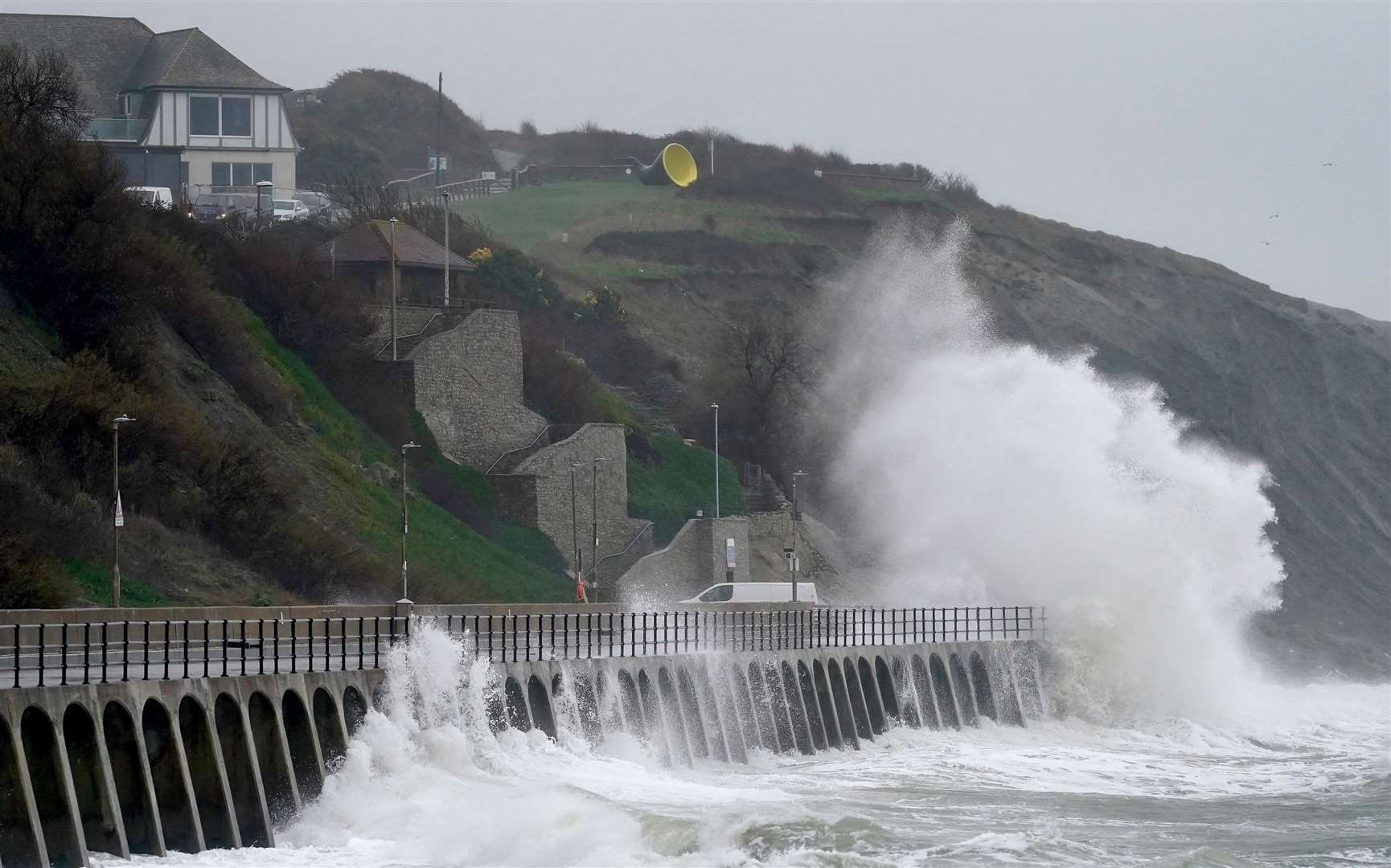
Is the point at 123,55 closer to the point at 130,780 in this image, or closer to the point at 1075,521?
the point at 1075,521

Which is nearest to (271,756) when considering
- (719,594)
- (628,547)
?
(719,594)

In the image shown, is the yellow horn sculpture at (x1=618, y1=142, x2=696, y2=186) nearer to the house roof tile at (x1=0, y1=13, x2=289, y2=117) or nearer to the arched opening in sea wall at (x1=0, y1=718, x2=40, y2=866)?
the house roof tile at (x1=0, y1=13, x2=289, y2=117)

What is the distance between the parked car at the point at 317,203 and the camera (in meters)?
82.1

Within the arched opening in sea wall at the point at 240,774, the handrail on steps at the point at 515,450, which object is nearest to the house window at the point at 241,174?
the handrail on steps at the point at 515,450

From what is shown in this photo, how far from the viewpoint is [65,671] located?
75.4ft

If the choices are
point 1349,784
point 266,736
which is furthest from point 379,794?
point 1349,784

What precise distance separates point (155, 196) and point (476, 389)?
13.1m

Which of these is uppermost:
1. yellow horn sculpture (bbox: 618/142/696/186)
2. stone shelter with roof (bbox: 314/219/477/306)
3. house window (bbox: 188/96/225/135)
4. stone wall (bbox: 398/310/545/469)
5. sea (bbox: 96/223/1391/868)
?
yellow horn sculpture (bbox: 618/142/696/186)

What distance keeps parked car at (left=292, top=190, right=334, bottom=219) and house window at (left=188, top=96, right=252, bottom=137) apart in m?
3.83

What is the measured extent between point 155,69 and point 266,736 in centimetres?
6265

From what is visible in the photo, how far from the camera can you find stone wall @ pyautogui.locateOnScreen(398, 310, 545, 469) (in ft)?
202

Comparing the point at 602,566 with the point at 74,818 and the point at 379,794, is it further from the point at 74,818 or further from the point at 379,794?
the point at 74,818

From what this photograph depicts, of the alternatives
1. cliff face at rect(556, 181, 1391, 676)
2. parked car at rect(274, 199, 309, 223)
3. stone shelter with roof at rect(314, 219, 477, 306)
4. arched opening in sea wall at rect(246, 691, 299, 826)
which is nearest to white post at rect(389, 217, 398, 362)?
stone shelter with roof at rect(314, 219, 477, 306)

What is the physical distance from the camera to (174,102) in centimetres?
8338
